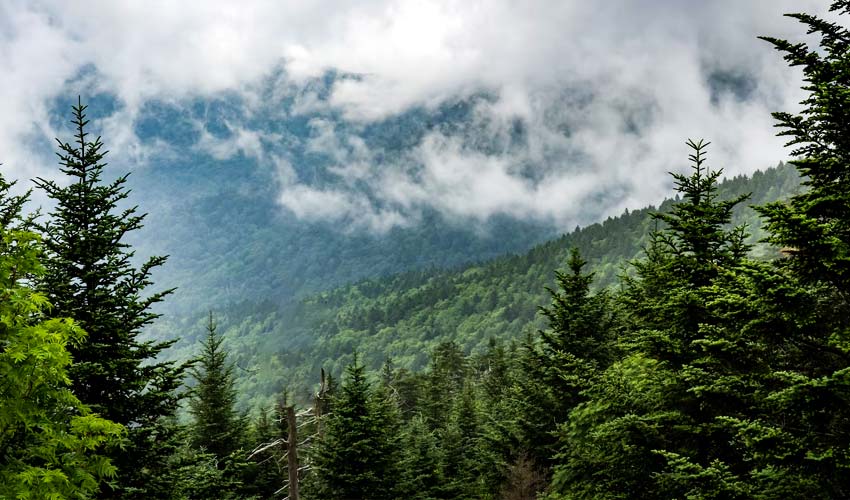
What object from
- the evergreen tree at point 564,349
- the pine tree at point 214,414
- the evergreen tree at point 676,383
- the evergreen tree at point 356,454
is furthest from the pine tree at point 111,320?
the pine tree at point 214,414

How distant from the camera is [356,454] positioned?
2580 centimetres

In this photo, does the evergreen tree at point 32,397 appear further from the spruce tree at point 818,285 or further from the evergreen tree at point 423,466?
the evergreen tree at point 423,466

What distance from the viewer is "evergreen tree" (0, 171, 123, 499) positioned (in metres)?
7.96

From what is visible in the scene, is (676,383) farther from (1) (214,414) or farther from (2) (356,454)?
(1) (214,414)

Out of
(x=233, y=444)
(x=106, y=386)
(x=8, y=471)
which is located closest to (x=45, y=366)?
(x=8, y=471)

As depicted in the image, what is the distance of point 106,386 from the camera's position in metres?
13.1

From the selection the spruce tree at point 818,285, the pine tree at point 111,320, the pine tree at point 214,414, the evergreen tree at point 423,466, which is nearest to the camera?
the spruce tree at point 818,285

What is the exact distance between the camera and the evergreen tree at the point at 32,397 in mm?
7957

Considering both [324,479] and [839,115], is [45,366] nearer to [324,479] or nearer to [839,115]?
[839,115]

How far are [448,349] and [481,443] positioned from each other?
61496 mm

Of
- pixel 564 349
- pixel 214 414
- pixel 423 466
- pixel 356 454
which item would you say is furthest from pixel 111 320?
pixel 423 466

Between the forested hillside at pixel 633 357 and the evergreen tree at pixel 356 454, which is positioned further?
the evergreen tree at pixel 356 454

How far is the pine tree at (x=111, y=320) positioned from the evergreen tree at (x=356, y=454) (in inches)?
504

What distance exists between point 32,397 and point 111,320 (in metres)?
4.90
